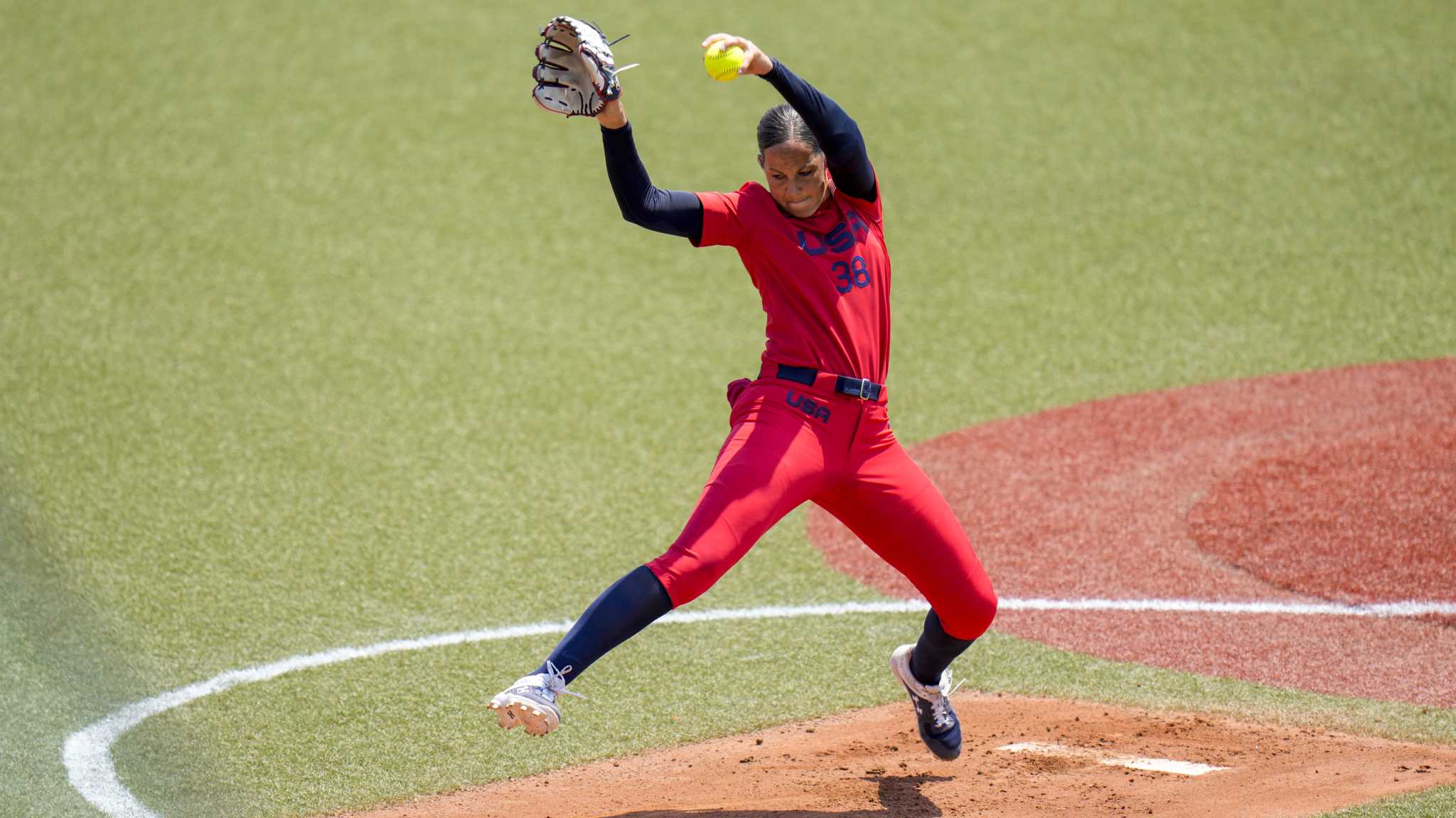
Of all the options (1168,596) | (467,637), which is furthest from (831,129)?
(1168,596)

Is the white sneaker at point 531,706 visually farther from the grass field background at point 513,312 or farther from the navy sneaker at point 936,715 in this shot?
the navy sneaker at point 936,715

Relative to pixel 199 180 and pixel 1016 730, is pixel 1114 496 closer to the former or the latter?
pixel 1016 730

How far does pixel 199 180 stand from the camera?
9.94m

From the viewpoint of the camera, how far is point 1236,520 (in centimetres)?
653

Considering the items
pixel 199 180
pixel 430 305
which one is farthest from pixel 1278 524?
pixel 199 180

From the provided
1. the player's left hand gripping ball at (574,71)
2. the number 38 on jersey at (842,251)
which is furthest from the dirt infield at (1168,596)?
the player's left hand gripping ball at (574,71)

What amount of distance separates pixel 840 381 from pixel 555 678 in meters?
1.18

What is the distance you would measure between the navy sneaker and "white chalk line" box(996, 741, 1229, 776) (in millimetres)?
296

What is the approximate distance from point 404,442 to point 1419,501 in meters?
5.18

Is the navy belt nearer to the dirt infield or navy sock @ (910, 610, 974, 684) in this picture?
navy sock @ (910, 610, 974, 684)

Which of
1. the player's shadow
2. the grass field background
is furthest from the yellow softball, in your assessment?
the grass field background

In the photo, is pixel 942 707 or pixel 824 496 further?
pixel 942 707

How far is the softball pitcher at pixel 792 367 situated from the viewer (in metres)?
3.80

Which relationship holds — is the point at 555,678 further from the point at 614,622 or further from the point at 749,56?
the point at 749,56
